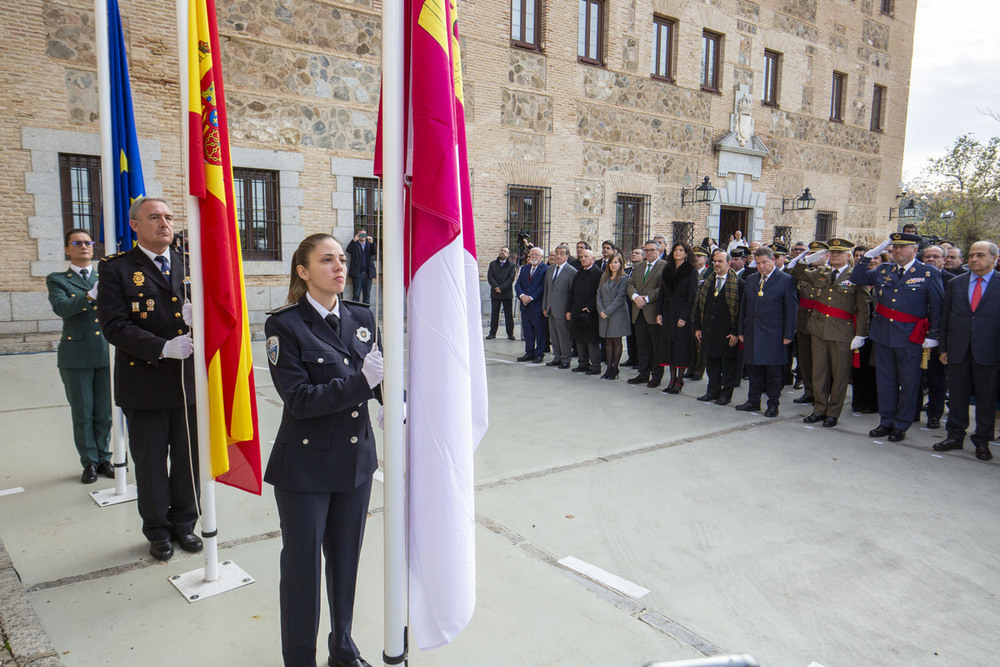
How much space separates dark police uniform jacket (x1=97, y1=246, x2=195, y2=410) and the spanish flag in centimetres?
44

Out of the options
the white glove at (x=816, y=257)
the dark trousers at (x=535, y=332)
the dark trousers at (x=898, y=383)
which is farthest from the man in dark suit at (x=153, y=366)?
the dark trousers at (x=535, y=332)

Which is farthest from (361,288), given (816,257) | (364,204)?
(816,257)

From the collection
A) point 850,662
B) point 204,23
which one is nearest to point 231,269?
point 204,23

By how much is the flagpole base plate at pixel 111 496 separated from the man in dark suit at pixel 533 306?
6.75m

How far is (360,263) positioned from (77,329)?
314 inches

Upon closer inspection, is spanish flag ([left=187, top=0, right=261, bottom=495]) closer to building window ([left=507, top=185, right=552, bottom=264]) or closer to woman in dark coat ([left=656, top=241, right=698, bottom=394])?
woman in dark coat ([left=656, top=241, right=698, bottom=394])

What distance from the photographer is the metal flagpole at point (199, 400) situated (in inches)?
126

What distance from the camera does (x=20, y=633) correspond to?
2865mm

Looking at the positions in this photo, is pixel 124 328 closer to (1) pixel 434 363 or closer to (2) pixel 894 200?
(1) pixel 434 363

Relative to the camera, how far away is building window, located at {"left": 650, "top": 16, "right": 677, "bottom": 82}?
1692cm

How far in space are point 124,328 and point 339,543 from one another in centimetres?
→ 189

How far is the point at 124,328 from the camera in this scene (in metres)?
3.55

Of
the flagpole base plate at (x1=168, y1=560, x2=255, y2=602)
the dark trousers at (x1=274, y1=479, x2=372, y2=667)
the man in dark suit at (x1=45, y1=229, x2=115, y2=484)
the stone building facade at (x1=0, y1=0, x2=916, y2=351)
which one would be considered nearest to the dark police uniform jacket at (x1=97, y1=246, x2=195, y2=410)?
the flagpole base plate at (x1=168, y1=560, x2=255, y2=602)

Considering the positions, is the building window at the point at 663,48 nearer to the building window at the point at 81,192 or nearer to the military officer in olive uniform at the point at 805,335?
the military officer in olive uniform at the point at 805,335
